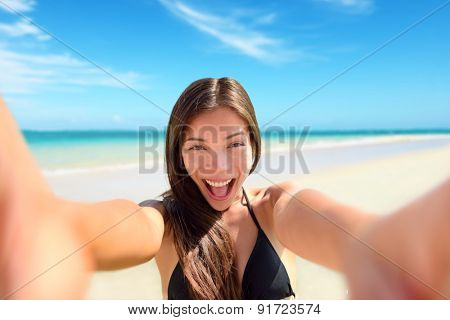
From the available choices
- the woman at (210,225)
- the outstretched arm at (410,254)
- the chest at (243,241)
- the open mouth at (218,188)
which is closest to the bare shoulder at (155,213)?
the woman at (210,225)

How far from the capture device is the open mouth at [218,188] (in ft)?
5.93

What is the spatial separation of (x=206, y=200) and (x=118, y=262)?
71cm

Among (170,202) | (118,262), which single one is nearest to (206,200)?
(170,202)

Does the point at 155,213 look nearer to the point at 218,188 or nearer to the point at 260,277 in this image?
the point at 218,188

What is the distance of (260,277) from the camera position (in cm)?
164

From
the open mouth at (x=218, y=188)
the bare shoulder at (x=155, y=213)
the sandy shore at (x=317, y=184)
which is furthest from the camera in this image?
the sandy shore at (x=317, y=184)

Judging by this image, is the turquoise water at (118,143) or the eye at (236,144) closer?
the eye at (236,144)

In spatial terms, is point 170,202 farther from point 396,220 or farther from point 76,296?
point 396,220

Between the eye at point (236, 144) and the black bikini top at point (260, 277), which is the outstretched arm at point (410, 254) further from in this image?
the eye at point (236, 144)

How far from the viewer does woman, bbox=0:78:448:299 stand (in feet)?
3.26

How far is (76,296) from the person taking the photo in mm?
1038

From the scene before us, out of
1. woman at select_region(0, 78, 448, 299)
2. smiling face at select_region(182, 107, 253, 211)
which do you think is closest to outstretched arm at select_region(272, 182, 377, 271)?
woman at select_region(0, 78, 448, 299)

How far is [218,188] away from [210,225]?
6.8 inches

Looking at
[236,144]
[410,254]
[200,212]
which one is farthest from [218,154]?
[410,254]
